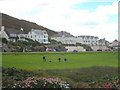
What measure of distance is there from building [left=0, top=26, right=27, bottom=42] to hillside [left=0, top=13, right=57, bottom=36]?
6.3 inches

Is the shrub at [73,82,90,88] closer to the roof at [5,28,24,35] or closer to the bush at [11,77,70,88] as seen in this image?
the bush at [11,77,70,88]

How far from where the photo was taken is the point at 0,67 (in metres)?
6.54

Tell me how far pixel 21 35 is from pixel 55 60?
4.28 ft

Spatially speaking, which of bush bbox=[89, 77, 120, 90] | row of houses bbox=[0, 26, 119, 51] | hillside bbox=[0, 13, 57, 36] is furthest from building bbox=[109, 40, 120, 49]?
hillside bbox=[0, 13, 57, 36]

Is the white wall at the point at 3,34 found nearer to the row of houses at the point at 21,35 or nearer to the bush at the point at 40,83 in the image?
the row of houses at the point at 21,35

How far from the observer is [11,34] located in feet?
22.3

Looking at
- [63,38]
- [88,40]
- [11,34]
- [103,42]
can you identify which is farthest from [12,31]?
[103,42]

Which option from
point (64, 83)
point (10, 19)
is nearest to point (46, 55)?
point (64, 83)

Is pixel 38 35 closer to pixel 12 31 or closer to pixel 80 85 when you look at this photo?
pixel 12 31

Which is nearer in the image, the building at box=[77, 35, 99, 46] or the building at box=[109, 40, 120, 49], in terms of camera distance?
the building at box=[109, 40, 120, 49]

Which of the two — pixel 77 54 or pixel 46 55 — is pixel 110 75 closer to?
pixel 77 54

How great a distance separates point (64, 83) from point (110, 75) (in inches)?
53.9

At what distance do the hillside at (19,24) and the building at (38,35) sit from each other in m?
0.13

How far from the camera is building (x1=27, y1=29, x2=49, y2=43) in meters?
6.97
